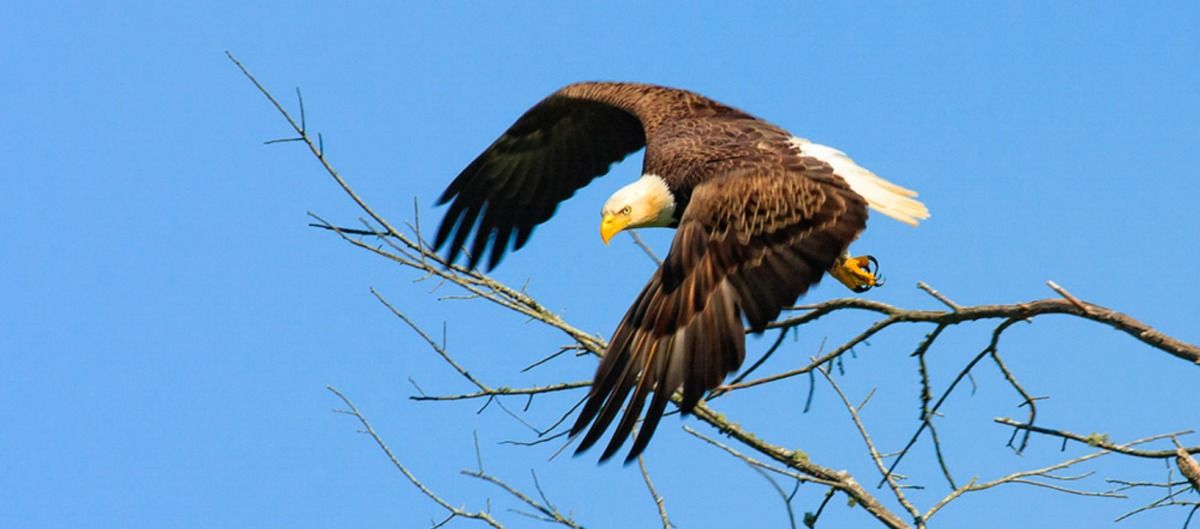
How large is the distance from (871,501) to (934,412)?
352 millimetres

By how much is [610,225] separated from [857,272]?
1.14m

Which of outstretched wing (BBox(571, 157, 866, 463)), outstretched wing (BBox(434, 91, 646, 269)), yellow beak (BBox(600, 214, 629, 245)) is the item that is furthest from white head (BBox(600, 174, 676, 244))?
outstretched wing (BBox(434, 91, 646, 269))

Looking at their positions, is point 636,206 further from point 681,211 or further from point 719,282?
point 719,282

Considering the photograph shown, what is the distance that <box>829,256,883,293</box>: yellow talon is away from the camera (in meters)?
6.14

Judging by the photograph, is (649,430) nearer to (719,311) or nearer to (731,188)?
(719,311)

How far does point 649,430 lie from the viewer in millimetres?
4570

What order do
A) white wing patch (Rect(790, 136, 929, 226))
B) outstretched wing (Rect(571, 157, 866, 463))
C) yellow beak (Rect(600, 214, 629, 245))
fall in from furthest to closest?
1. yellow beak (Rect(600, 214, 629, 245))
2. white wing patch (Rect(790, 136, 929, 226))
3. outstretched wing (Rect(571, 157, 866, 463))

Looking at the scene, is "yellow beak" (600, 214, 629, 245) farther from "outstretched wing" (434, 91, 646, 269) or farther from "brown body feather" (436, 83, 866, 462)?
"outstretched wing" (434, 91, 646, 269)

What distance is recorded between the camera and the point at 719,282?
516 centimetres

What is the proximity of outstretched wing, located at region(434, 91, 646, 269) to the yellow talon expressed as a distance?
2085mm

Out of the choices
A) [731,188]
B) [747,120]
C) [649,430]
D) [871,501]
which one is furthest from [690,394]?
[747,120]

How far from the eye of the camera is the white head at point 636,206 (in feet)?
20.8

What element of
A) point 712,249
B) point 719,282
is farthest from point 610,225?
point 719,282

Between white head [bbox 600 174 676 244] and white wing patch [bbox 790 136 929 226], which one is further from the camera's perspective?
white head [bbox 600 174 676 244]
